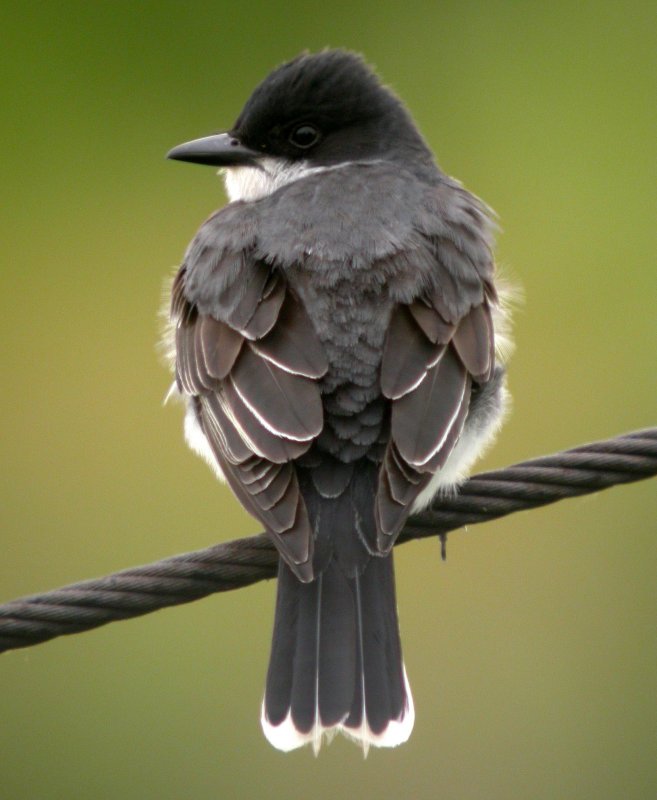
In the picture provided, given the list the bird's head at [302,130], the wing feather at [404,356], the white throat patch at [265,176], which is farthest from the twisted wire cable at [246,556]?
the bird's head at [302,130]

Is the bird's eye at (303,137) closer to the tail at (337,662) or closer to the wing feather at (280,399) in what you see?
the wing feather at (280,399)

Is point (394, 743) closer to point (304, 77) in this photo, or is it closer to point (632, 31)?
point (304, 77)

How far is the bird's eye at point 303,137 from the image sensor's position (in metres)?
6.00

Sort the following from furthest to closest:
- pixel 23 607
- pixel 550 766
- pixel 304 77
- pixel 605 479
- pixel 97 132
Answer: pixel 97 132, pixel 550 766, pixel 304 77, pixel 605 479, pixel 23 607

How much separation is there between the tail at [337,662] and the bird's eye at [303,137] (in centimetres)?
212

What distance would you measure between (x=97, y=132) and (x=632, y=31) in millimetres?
3377

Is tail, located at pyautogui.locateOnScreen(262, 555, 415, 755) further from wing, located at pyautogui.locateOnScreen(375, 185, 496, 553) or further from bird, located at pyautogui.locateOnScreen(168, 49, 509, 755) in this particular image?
wing, located at pyautogui.locateOnScreen(375, 185, 496, 553)

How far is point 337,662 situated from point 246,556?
1.51ft

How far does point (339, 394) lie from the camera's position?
176 inches

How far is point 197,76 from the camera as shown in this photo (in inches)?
383

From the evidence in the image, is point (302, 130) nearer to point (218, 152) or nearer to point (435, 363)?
point (218, 152)

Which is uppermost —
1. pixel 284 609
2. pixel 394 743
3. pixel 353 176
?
pixel 353 176

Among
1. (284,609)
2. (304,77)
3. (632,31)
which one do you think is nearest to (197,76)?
(632,31)

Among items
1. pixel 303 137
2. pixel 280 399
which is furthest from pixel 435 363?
pixel 303 137
